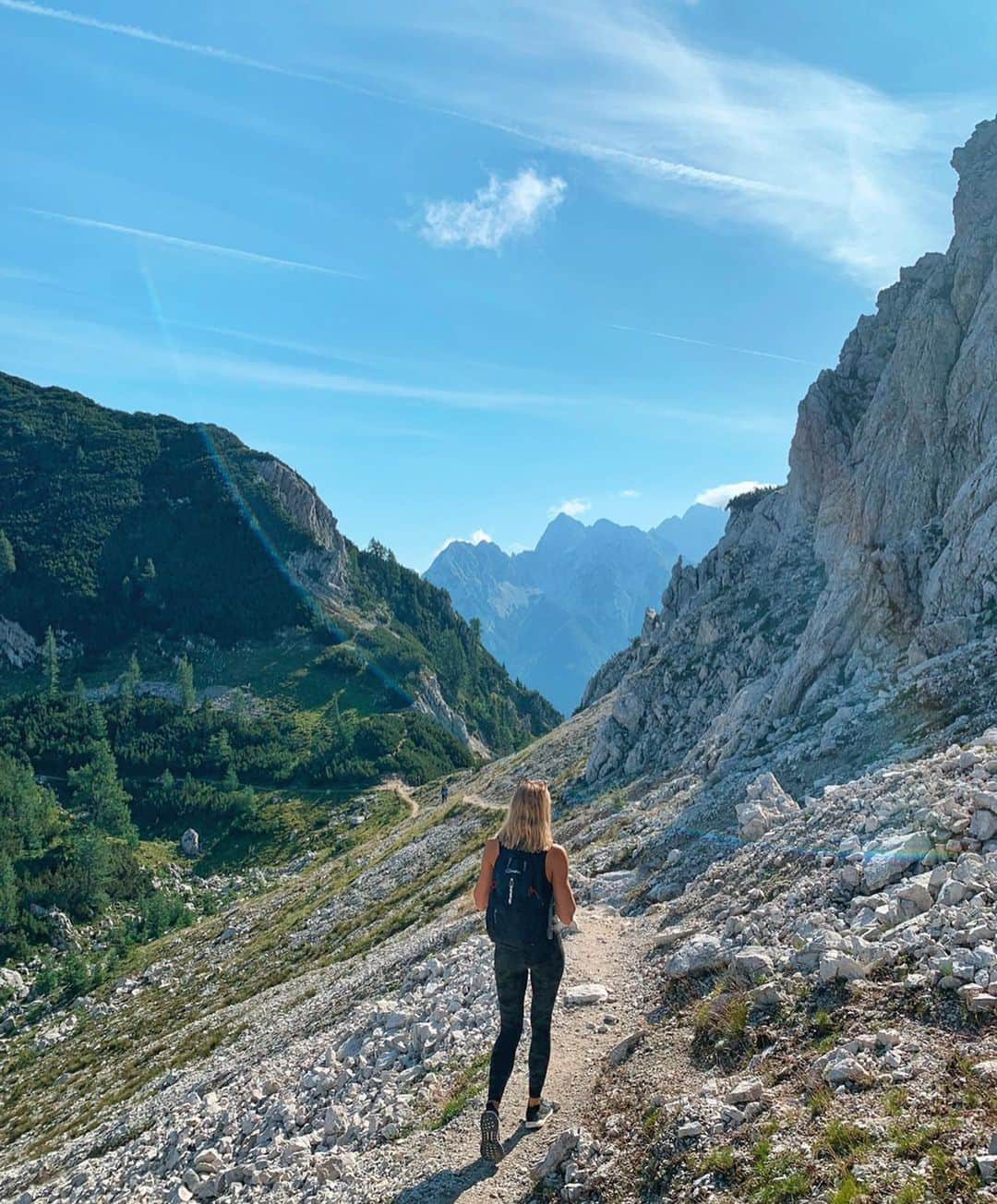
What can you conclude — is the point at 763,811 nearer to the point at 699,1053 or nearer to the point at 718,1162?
the point at 699,1053

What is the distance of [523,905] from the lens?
28.6 ft

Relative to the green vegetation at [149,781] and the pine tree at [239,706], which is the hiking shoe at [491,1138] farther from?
the pine tree at [239,706]

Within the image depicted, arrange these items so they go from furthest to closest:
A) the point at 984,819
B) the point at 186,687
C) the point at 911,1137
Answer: the point at 186,687 → the point at 984,819 → the point at 911,1137

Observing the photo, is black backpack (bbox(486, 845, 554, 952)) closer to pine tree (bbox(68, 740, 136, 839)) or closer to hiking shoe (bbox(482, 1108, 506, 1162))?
hiking shoe (bbox(482, 1108, 506, 1162))

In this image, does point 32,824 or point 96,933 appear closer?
point 96,933

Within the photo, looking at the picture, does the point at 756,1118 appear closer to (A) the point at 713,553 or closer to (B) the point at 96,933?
(A) the point at 713,553

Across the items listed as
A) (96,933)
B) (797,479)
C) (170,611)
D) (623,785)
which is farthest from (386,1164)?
(170,611)

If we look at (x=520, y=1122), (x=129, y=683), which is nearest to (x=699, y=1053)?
(x=520, y=1122)

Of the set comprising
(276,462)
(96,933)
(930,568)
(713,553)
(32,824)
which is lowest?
(96,933)

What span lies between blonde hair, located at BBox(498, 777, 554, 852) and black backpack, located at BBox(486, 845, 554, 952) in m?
0.11

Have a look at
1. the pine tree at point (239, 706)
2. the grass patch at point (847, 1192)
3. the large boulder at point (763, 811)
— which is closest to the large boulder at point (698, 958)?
the grass patch at point (847, 1192)

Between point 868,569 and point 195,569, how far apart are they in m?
140

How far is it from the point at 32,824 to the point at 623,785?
69.0 meters

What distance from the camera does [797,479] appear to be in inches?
2025
